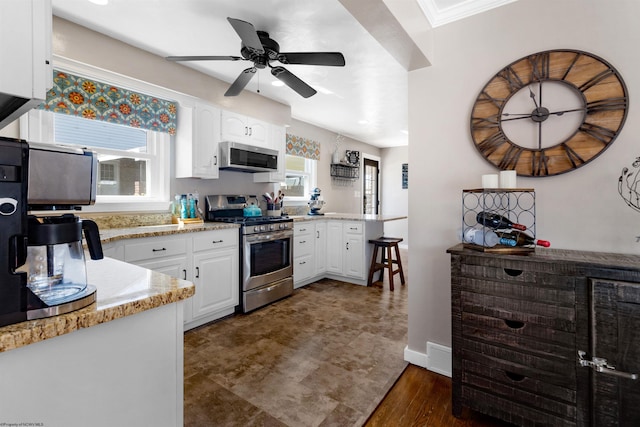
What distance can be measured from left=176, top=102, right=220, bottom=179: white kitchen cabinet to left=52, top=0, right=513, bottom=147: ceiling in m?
0.50

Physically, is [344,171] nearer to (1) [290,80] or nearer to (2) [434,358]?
(1) [290,80]

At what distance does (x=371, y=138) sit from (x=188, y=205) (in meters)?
4.45

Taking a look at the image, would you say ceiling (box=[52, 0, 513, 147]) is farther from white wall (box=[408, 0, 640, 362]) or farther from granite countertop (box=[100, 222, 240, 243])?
granite countertop (box=[100, 222, 240, 243])

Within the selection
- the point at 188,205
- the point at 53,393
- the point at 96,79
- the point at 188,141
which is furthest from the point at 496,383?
the point at 96,79

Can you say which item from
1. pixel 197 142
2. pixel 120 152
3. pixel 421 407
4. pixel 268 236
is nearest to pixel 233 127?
pixel 197 142

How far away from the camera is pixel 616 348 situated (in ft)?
4.35

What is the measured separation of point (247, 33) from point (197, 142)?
1.53 m

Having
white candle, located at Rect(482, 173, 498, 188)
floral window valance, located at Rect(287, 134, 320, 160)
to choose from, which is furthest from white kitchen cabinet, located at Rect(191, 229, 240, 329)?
white candle, located at Rect(482, 173, 498, 188)

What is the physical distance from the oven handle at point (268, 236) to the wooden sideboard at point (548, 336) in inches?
82.7

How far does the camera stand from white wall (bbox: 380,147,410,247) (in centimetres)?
740

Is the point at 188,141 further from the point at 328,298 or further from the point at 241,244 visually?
the point at 328,298

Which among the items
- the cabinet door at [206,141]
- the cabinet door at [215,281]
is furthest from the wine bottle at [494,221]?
the cabinet door at [206,141]

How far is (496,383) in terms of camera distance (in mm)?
1603

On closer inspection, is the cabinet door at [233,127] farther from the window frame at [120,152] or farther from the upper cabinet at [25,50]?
the upper cabinet at [25,50]
